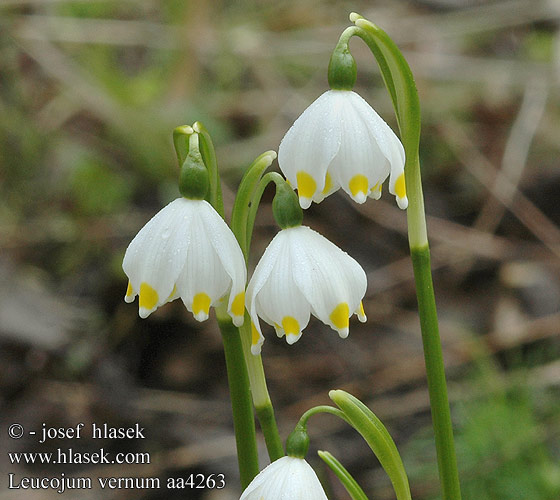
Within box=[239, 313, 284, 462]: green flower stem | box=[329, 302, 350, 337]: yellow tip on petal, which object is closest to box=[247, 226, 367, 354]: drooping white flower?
box=[329, 302, 350, 337]: yellow tip on petal

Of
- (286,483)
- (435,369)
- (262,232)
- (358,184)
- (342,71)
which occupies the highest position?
(262,232)

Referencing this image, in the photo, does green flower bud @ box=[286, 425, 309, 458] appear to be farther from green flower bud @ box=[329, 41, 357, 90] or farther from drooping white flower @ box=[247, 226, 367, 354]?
green flower bud @ box=[329, 41, 357, 90]

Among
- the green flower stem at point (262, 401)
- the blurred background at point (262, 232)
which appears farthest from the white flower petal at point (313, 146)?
the blurred background at point (262, 232)

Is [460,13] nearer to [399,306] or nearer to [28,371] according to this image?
[399,306]

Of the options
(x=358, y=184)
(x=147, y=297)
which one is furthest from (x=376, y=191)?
(x=147, y=297)

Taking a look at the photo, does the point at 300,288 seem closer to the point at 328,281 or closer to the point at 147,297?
the point at 328,281
